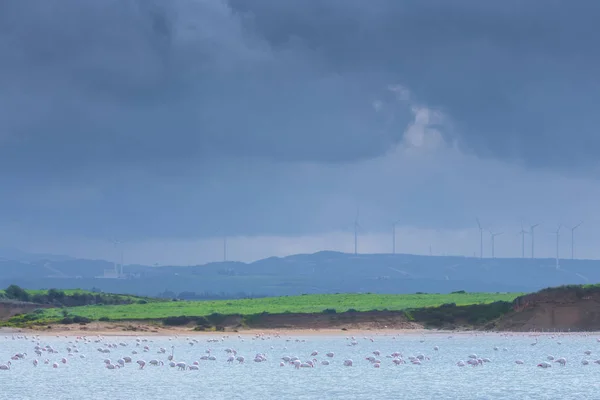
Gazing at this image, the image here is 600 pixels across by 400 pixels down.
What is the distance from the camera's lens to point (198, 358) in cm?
7100

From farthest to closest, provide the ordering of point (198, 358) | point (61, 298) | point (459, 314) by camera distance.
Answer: point (61, 298) → point (459, 314) → point (198, 358)

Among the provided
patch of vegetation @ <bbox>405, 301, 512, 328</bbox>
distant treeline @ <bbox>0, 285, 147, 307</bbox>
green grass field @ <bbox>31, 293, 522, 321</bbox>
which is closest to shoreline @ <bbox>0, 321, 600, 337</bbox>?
patch of vegetation @ <bbox>405, 301, 512, 328</bbox>

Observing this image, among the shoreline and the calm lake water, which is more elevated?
the shoreline

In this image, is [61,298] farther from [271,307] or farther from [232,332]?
[232,332]

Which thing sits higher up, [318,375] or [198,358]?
[198,358]

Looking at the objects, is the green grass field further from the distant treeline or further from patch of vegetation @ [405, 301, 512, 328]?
the distant treeline

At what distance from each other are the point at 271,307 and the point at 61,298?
38951 millimetres

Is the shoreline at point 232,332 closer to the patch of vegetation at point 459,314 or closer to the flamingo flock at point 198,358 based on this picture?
the patch of vegetation at point 459,314

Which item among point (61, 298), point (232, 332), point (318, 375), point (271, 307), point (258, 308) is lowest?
point (318, 375)

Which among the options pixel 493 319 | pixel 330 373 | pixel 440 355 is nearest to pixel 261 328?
pixel 493 319

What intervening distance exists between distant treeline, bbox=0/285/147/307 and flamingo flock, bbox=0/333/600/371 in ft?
187

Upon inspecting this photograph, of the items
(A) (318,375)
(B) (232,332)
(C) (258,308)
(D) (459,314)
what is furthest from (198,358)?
(C) (258,308)

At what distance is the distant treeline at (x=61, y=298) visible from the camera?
493ft

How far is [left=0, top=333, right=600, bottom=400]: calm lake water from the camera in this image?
163 feet
